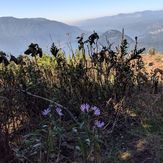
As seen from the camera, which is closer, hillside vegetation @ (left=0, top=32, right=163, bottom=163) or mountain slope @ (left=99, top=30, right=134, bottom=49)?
hillside vegetation @ (left=0, top=32, right=163, bottom=163)

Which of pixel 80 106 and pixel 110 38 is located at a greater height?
pixel 110 38

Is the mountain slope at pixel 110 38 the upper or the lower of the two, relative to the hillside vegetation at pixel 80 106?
upper

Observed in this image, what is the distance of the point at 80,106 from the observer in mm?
4965

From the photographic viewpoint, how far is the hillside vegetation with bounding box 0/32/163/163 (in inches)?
160

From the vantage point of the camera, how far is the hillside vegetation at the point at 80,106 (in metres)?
4.06

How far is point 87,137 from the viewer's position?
354 cm

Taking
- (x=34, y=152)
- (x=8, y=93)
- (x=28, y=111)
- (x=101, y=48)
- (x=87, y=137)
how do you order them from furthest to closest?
(x=101, y=48)
(x=28, y=111)
(x=8, y=93)
(x=34, y=152)
(x=87, y=137)

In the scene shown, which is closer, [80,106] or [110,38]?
[80,106]

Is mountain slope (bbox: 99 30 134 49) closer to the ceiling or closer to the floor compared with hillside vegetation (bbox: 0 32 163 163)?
closer to the ceiling

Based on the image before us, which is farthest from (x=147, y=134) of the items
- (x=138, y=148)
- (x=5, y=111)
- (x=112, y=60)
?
(x=5, y=111)

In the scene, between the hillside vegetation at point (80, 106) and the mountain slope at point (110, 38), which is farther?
the mountain slope at point (110, 38)

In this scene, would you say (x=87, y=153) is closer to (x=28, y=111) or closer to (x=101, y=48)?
(x=28, y=111)

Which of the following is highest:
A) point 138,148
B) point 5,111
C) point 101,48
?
point 101,48

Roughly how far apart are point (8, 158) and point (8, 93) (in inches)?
34.1
